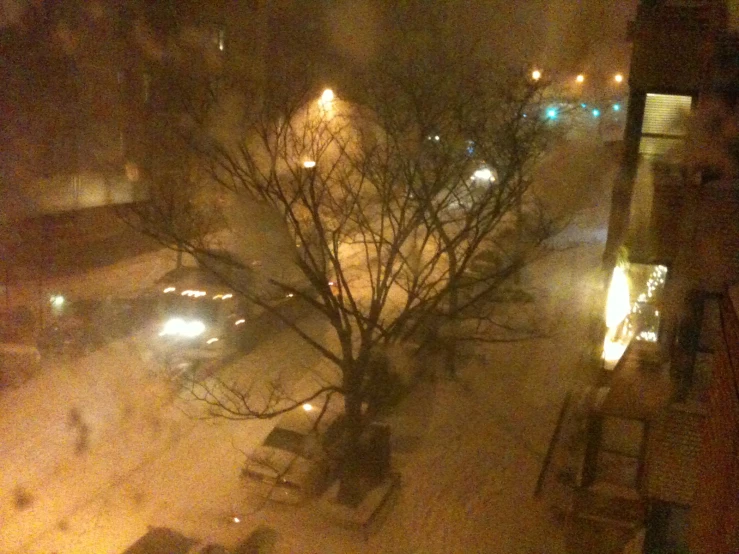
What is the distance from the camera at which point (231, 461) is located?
12250 millimetres

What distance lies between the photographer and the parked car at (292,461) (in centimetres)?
1109

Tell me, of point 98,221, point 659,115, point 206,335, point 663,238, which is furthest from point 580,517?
point 98,221

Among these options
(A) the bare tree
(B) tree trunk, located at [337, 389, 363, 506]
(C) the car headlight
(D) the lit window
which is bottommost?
(B) tree trunk, located at [337, 389, 363, 506]

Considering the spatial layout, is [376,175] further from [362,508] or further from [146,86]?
[146,86]

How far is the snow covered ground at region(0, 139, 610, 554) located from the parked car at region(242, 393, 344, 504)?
0.80 ft

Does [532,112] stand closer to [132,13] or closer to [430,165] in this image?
[430,165]

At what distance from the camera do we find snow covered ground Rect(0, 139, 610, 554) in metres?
10.3

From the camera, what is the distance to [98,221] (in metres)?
24.9

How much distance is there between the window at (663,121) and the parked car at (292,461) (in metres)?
5.45

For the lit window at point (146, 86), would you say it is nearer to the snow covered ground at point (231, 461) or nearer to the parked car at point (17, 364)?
the snow covered ground at point (231, 461)

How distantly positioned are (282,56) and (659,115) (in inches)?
446

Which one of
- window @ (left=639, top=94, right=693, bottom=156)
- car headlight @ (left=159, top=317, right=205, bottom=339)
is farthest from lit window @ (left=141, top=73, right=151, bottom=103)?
window @ (left=639, top=94, right=693, bottom=156)

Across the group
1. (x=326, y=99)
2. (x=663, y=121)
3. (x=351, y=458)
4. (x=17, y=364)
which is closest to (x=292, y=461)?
(x=351, y=458)

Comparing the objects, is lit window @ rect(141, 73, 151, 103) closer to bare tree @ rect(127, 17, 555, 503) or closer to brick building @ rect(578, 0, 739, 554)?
bare tree @ rect(127, 17, 555, 503)
